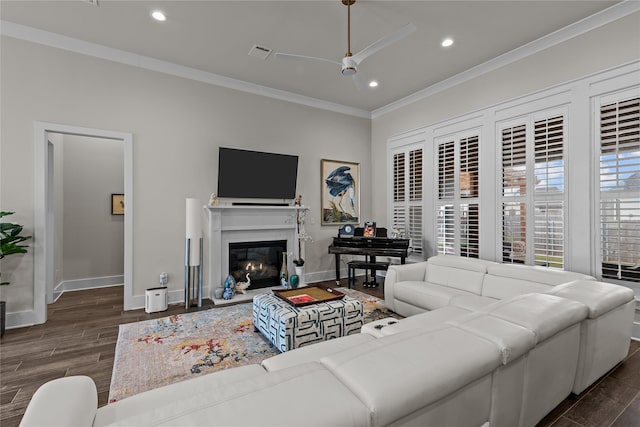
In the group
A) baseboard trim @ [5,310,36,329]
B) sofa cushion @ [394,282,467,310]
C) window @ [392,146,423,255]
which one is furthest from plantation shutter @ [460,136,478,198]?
baseboard trim @ [5,310,36,329]

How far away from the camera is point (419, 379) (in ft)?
3.25

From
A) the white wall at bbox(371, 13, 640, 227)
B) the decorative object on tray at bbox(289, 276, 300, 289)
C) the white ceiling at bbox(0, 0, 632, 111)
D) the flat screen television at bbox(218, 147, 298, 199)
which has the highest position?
the white ceiling at bbox(0, 0, 632, 111)

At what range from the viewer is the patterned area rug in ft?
7.78

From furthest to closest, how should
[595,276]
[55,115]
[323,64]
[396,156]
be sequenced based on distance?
1. [396,156]
2. [323,64]
3. [55,115]
4. [595,276]

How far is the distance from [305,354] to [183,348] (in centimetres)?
174

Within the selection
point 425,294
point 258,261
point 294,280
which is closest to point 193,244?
point 258,261

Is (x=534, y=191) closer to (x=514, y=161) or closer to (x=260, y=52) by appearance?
(x=514, y=161)

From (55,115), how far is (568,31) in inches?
238

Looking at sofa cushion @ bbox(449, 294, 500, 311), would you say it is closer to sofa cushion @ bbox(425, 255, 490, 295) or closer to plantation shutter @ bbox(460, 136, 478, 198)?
sofa cushion @ bbox(425, 255, 490, 295)

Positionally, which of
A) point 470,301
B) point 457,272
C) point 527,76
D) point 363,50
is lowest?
point 470,301

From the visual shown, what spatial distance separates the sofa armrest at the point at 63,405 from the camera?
2.70ft

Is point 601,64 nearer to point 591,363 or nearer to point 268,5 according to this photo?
point 591,363

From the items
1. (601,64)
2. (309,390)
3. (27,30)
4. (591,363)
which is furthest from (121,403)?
(601,64)

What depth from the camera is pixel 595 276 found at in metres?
3.22
